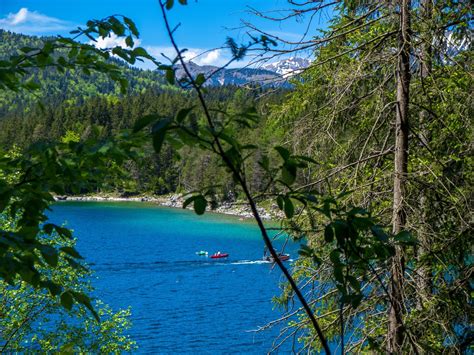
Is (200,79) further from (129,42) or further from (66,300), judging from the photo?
(129,42)

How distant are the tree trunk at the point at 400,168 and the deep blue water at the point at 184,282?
59.5 ft

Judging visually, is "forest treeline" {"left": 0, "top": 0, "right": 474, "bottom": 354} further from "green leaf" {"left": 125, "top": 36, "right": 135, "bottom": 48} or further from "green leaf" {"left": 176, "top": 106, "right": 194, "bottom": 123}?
"green leaf" {"left": 176, "top": 106, "right": 194, "bottom": 123}

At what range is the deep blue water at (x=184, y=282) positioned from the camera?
2448 cm

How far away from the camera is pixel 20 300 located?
1198cm

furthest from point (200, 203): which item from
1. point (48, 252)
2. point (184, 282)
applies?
point (184, 282)

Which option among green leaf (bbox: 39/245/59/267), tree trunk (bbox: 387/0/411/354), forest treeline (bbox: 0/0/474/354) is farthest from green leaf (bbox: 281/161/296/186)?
tree trunk (bbox: 387/0/411/354)

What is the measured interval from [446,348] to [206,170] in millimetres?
71713

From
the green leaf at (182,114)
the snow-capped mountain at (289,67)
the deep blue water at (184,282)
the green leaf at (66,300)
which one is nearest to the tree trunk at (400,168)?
the snow-capped mountain at (289,67)

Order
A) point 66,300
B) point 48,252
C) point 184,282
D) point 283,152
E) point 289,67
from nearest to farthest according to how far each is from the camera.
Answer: point 283,152 < point 48,252 < point 66,300 < point 289,67 < point 184,282

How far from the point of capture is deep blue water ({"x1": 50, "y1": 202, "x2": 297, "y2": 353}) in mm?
24484

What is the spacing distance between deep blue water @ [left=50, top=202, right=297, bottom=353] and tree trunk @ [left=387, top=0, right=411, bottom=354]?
59.5ft

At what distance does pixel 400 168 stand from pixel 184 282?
3061 cm

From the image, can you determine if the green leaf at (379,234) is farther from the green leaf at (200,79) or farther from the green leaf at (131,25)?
the green leaf at (131,25)

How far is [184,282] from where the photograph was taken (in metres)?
34.7
